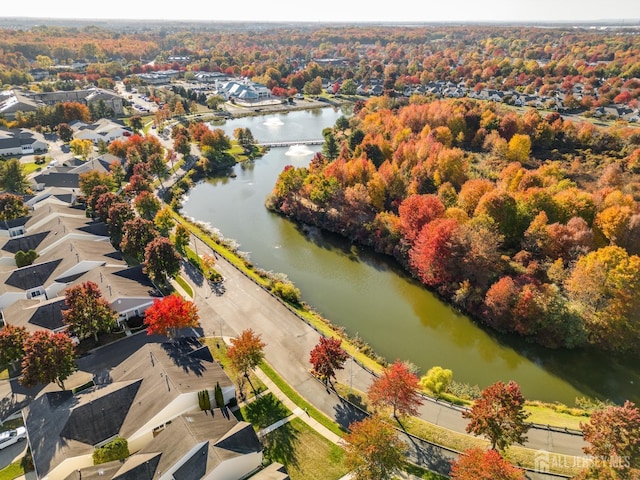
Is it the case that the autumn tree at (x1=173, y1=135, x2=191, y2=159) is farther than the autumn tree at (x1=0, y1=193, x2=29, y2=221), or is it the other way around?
the autumn tree at (x1=173, y1=135, x2=191, y2=159)

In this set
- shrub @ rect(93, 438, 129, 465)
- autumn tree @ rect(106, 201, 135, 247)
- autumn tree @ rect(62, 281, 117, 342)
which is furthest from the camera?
autumn tree @ rect(106, 201, 135, 247)

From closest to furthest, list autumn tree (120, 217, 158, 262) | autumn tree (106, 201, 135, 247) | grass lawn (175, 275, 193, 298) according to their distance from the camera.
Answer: grass lawn (175, 275, 193, 298) → autumn tree (120, 217, 158, 262) → autumn tree (106, 201, 135, 247)

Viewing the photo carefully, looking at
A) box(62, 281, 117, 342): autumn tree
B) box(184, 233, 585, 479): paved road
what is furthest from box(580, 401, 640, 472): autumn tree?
box(62, 281, 117, 342): autumn tree

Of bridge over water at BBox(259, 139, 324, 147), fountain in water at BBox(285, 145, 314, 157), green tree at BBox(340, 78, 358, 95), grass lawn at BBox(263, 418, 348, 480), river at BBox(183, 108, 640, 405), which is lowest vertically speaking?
river at BBox(183, 108, 640, 405)

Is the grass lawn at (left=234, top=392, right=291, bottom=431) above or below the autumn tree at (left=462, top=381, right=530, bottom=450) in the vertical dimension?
below

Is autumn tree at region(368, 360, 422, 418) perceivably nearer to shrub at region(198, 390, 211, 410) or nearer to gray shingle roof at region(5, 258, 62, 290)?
shrub at region(198, 390, 211, 410)

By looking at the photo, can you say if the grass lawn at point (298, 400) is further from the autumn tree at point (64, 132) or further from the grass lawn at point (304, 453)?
the autumn tree at point (64, 132)

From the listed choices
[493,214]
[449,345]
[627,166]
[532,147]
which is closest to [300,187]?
[493,214]
